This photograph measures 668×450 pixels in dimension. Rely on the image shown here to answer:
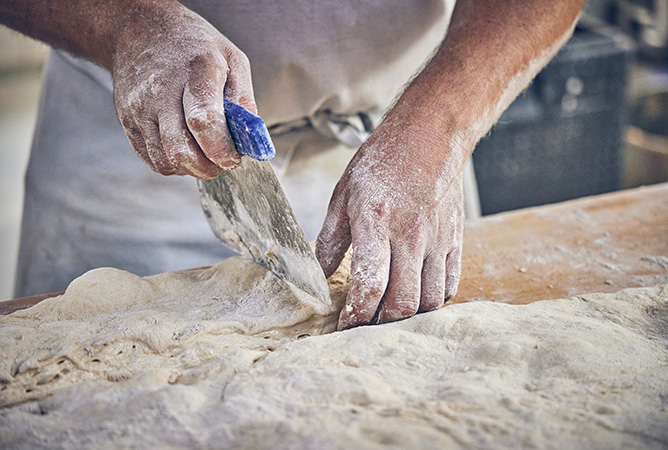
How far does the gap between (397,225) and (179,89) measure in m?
0.53

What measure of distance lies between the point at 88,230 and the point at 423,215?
4.02ft

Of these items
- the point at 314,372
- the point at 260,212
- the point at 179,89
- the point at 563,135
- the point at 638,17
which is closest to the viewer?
the point at 314,372

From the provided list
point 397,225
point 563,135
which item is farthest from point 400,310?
point 563,135

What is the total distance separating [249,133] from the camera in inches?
40.4

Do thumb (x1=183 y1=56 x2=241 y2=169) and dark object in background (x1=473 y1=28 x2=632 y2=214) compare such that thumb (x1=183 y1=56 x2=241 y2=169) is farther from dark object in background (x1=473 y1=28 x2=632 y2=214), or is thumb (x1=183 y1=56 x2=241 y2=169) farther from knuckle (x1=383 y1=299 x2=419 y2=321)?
dark object in background (x1=473 y1=28 x2=632 y2=214)

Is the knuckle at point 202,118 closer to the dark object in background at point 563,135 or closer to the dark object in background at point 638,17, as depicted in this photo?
the dark object in background at point 563,135

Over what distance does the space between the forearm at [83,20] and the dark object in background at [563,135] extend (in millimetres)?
2425

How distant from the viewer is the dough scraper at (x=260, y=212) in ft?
3.43

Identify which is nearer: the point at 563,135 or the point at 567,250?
the point at 567,250

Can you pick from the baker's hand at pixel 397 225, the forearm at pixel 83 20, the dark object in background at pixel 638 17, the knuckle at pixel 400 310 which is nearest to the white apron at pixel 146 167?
the forearm at pixel 83 20

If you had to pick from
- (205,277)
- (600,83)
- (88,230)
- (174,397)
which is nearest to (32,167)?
(88,230)

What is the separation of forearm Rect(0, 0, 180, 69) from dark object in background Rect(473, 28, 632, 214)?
242 cm

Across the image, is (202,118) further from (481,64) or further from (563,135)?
(563,135)

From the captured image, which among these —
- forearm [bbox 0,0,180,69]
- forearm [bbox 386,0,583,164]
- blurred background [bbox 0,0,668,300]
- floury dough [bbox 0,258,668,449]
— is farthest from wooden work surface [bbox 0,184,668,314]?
blurred background [bbox 0,0,668,300]
